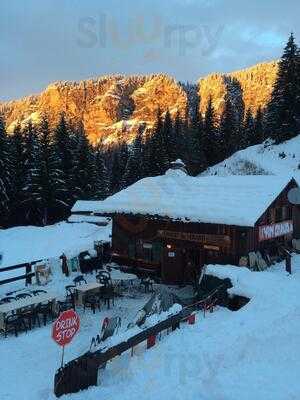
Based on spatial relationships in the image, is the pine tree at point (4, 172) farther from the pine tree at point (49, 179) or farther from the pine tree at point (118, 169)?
the pine tree at point (118, 169)

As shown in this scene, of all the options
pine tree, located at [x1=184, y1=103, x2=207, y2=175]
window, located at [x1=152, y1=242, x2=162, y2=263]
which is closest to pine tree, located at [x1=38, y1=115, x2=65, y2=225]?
pine tree, located at [x1=184, y1=103, x2=207, y2=175]

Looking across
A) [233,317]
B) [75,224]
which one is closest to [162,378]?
[233,317]

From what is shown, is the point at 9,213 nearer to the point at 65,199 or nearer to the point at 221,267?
the point at 65,199

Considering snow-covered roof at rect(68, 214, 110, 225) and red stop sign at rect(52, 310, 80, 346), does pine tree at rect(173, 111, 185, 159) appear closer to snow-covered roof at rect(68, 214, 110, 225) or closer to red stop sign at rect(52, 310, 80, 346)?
snow-covered roof at rect(68, 214, 110, 225)

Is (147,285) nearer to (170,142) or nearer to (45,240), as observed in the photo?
(45,240)

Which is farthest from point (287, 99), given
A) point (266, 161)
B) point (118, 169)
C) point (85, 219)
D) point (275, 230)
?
point (118, 169)

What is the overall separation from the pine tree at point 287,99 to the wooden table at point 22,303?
4035cm

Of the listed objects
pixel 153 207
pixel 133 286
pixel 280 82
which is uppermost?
pixel 280 82

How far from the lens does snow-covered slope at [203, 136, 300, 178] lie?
151 feet

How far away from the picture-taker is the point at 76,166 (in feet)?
176

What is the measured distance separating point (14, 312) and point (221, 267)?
26.8ft

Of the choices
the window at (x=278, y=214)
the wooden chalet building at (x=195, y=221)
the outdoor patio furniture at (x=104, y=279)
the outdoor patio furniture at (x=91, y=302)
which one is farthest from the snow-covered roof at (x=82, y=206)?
the outdoor patio furniture at (x=91, y=302)

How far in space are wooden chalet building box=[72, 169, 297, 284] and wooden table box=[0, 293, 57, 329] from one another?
762 centimetres

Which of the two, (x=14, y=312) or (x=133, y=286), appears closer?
(x=14, y=312)
